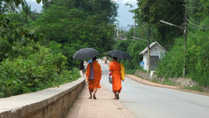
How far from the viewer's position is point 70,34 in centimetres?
4088

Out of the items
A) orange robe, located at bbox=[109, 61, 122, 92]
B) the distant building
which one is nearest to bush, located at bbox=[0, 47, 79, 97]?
orange robe, located at bbox=[109, 61, 122, 92]

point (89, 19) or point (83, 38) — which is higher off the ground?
point (89, 19)

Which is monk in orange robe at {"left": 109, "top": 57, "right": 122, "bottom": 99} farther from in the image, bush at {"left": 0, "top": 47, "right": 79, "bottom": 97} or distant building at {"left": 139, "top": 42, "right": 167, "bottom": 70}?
distant building at {"left": 139, "top": 42, "right": 167, "bottom": 70}

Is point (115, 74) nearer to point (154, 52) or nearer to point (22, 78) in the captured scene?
point (22, 78)

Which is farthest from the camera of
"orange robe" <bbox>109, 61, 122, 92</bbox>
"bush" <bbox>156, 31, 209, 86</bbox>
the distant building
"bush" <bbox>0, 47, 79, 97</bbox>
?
the distant building

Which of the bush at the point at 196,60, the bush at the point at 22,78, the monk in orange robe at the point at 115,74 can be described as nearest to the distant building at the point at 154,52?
the bush at the point at 196,60

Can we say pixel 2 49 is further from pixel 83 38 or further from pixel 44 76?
pixel 83 38

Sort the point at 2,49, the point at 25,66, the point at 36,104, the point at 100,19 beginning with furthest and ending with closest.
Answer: the point at 100,19 < the point at 2,49 < the point at 25,66 < the point at 36,104

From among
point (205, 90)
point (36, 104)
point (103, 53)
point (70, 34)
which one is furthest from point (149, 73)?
point (36, 104)

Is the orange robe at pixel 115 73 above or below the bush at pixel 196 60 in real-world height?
below

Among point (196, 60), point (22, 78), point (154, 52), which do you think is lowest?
point (22, 78)

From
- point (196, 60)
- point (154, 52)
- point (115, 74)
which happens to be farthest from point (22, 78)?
point (154, 52)

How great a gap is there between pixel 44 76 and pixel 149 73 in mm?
41903

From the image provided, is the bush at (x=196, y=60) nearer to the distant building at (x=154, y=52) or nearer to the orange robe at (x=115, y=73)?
the orange robe at (x=115, y=73)
